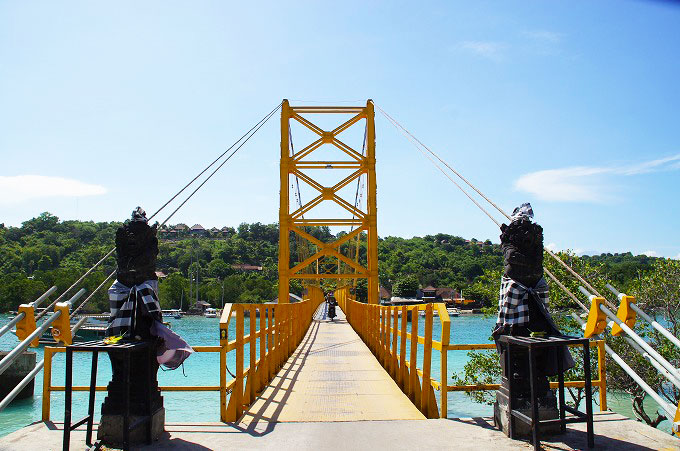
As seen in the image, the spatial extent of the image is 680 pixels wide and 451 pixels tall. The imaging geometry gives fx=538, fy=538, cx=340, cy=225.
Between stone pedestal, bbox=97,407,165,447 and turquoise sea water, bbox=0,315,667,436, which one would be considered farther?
turquoise sea water, bbox=0,315,667,436

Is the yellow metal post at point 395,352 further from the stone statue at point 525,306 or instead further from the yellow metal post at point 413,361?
the stone statue at point 525,306

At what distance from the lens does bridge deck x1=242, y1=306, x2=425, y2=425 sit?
18.1 feet

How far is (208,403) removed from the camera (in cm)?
2466

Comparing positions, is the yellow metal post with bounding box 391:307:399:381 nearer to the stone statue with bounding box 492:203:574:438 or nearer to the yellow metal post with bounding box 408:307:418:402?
the yellow metal post with bounding box 408:307:418:402

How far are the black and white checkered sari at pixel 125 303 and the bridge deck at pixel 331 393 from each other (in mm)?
1486

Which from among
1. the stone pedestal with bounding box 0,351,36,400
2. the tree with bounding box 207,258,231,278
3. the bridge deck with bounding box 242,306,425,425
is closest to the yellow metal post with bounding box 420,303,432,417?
the bridge deck with bounding box 242,306,425,425

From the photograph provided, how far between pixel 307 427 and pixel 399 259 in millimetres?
97052

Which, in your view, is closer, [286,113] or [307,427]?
[307,427]

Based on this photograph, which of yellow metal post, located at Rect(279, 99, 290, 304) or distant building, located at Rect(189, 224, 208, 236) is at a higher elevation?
distant building, located at Rect(189, 224, 208, 236)

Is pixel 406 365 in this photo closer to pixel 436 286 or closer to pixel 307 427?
pixel 307 427

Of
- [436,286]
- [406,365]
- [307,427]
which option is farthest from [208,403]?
[436,286]

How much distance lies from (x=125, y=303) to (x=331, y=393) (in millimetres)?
3294

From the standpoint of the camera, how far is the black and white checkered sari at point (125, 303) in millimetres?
4367

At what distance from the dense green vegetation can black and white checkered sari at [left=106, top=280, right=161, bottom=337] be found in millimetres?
54378
